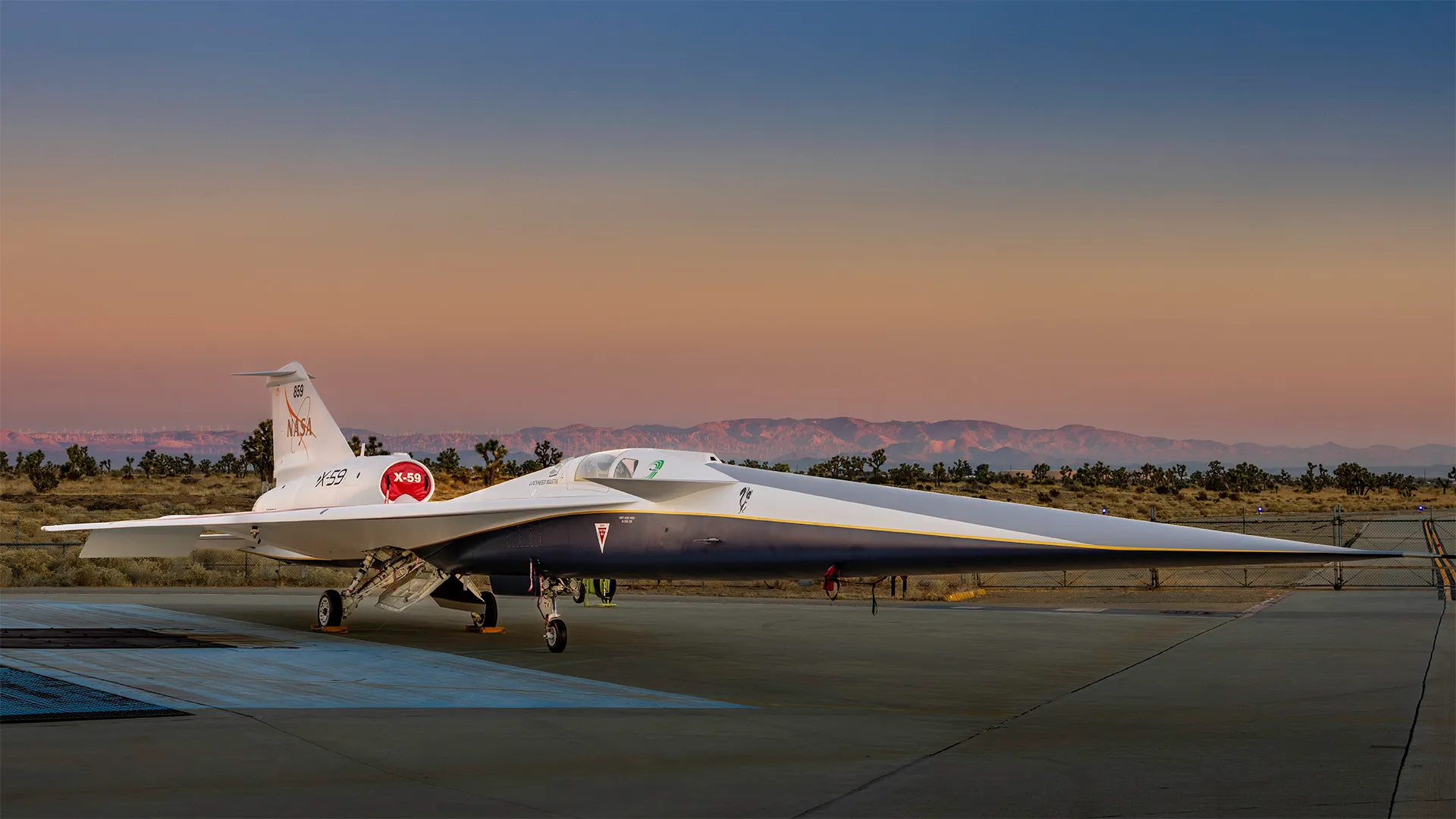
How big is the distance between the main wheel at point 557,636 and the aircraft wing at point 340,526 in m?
1.43

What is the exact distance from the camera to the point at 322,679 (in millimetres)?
12688

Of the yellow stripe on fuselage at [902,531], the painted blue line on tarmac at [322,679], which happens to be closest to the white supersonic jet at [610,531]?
the yellow stripe on fuselage at [902,531]

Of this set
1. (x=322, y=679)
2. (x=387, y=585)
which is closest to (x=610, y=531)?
(x=322, y=679)

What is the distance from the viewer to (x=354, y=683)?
12391mm

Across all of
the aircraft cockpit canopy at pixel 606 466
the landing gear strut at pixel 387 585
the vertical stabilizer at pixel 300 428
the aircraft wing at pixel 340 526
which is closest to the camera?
the aircraft cockpit canopy at pixel 606 466

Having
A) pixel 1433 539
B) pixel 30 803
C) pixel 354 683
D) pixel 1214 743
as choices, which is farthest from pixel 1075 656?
pixel 1433 539

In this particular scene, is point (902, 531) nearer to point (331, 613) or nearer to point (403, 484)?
point (403, 484)

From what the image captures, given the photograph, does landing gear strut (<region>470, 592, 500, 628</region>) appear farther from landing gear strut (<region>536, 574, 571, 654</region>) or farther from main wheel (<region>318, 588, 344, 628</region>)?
landing gear strut (<region>536, 574, 571, 654</region>)

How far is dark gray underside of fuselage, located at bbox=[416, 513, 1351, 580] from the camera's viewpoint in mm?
11109

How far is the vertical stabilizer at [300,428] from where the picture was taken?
21.3 m

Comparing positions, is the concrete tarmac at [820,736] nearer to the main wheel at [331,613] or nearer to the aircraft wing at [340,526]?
the main wheel at [331,613]

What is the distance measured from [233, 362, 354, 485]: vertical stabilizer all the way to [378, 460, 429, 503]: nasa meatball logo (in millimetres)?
2288

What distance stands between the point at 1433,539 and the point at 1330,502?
2097 inches

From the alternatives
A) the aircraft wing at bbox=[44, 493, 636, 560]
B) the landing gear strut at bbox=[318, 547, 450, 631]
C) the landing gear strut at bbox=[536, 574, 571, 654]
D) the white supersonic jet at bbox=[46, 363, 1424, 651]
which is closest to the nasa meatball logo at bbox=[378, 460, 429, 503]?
the white supersonic jet at bbox=[46, 363, 1424, 651]
